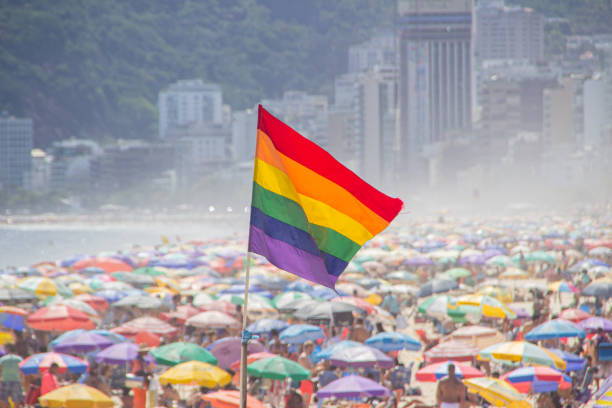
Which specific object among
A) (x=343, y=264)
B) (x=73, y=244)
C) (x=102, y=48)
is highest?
(x=102, y=48)

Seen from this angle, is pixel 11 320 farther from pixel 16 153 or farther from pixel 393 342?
pixel 16 153

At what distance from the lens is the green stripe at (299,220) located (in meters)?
5.82

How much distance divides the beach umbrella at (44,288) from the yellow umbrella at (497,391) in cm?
1126

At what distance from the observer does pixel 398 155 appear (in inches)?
7421

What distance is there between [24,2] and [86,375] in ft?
624

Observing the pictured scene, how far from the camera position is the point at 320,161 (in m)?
6.02

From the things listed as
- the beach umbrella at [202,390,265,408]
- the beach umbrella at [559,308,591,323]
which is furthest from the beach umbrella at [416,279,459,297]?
the beach umbrella at [202,390,265,408]

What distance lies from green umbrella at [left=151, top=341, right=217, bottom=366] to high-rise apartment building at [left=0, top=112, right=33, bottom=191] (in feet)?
542

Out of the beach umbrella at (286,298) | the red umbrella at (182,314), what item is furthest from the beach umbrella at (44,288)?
the beach umbrella at (286,298)

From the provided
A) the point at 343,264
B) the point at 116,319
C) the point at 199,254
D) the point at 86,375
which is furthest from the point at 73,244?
the point at 343,264

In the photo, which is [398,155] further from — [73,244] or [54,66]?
[73,244]

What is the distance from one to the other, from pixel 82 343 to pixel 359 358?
4.09 metres

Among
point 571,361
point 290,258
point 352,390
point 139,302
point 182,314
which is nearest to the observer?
point 290,258

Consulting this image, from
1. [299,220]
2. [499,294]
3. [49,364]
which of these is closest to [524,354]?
[49,364]
